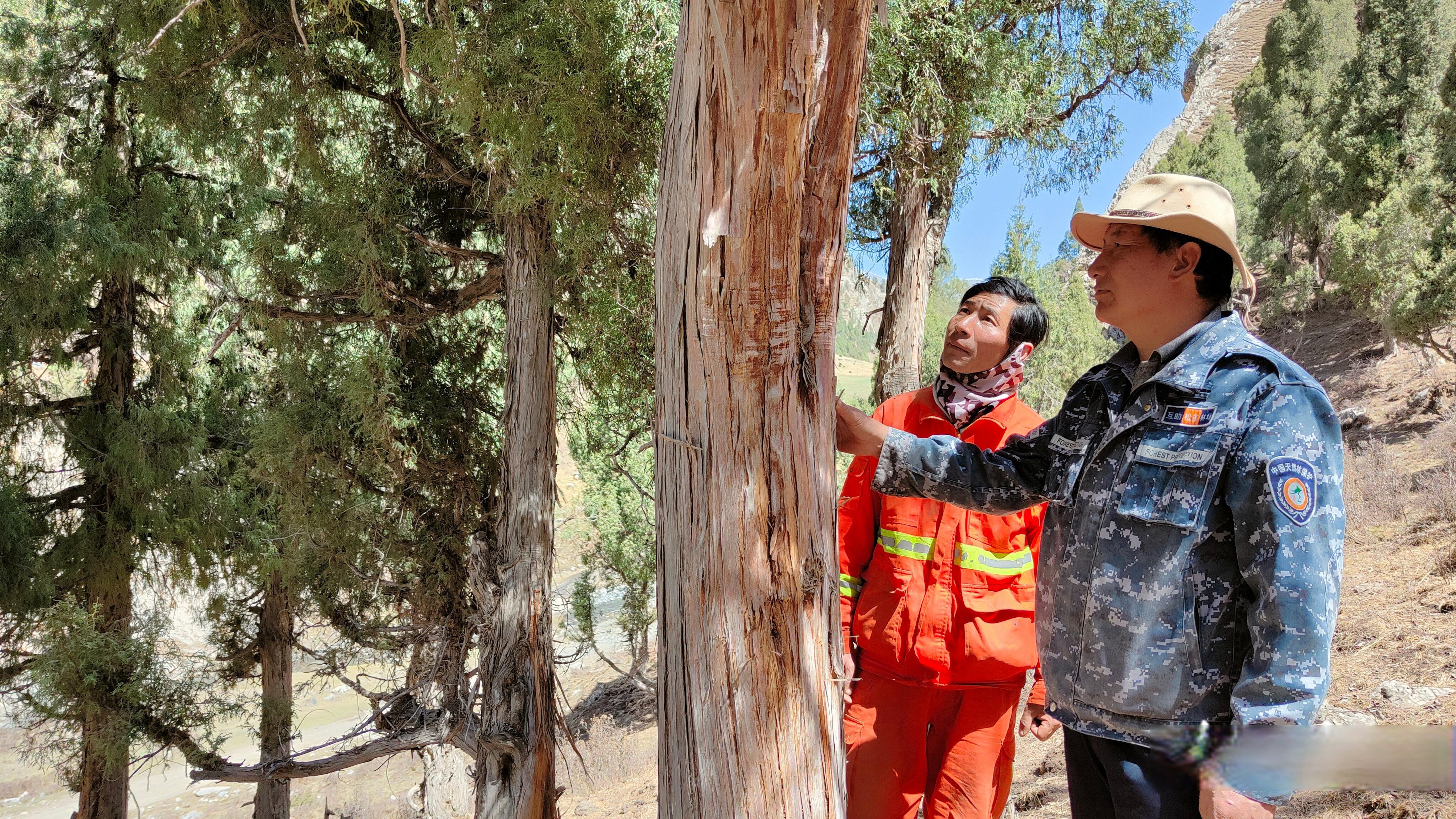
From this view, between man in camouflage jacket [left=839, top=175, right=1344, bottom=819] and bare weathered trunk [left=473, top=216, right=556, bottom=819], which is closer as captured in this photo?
man in camouflage jacket [left=839, top=175, right=1344, bottom=819]

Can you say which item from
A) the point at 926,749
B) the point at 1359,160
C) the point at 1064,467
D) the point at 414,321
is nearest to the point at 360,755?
the point at 414,321

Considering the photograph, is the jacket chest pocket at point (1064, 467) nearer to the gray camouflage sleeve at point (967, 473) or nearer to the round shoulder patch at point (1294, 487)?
the gray camouflage sleeve at point (967, 473)

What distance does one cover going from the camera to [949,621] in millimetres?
2498

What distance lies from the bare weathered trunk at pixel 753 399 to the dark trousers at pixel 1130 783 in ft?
1.75

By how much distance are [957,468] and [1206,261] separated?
69 centimetres

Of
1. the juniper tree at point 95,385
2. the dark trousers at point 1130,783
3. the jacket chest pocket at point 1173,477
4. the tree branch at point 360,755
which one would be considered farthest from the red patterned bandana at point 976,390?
the juniper tree at point 95,385

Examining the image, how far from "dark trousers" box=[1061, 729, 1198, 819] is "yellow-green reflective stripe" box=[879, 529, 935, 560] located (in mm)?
702

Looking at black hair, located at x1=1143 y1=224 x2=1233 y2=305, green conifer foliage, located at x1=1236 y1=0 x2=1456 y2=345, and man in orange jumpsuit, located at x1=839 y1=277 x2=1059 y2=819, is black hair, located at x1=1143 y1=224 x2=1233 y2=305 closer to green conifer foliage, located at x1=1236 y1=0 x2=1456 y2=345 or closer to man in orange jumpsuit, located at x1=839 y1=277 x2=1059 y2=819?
man in orange jumpsuit, located at x1=839 y1=277 x2=1059 y2=819

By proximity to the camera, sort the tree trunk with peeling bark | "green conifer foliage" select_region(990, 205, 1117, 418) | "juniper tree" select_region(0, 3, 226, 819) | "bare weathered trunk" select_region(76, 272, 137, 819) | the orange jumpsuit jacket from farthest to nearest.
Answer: "green conifer foliage" select_region(990, 205, 1117, 418), "bare weathered trunk" select_region(76, 272, 137, 819), "juniper tree" select_region(0, 3, 226, 819), the tree trunk with peeling bark, the orange jumpsuit jacket

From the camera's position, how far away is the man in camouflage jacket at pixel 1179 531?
159 cm

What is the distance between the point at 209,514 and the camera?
7.80 meters

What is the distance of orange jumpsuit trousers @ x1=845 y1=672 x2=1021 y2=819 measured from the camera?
251cm

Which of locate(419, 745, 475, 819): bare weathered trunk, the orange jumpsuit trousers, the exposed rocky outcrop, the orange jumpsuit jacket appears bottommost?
locate(419, 745, 475, 819): bare weathered trunk

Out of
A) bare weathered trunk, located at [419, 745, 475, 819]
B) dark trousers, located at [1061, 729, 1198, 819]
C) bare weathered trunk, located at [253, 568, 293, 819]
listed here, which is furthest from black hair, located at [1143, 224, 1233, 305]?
bare weathered trunk, located at [419, 745, 475, 819]
